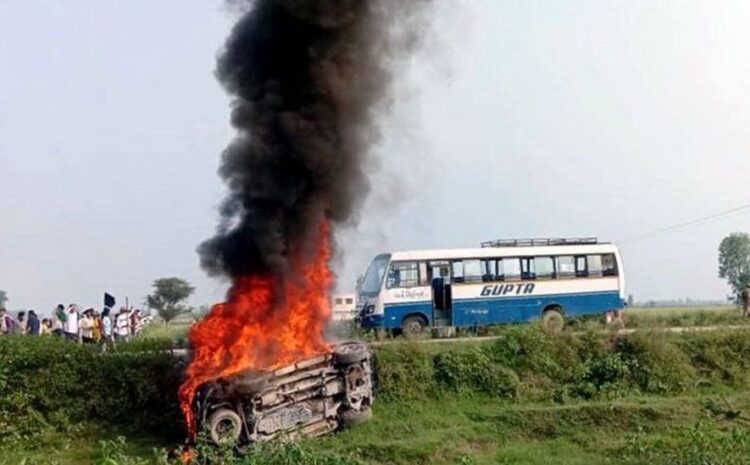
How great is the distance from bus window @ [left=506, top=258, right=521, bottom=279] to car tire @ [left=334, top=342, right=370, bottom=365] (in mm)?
11687

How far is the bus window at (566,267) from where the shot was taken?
30.1 meters

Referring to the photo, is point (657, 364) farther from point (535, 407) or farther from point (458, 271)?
point (458, 271)

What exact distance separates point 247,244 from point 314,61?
13.6 ft

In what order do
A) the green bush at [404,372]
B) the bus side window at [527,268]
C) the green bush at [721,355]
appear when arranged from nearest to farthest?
the green bush at [404,372], the green bush at [721,355], the bus side window at [527,268]

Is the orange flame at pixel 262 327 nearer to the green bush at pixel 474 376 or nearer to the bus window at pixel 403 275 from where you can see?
the green bush at pixel 474 376

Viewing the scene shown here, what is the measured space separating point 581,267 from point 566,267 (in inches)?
23.2

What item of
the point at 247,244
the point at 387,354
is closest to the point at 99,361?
the point at 247,244

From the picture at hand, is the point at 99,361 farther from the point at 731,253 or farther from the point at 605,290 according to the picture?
the point at 731,253

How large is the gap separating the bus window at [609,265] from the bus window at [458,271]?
5.22m

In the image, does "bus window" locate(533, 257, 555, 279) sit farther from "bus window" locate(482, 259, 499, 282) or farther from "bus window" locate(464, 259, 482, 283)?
"bus window" locate(464, 259, 482, 283)

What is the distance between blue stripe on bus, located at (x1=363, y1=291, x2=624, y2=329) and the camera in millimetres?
28562

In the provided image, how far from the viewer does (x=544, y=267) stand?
30.0m

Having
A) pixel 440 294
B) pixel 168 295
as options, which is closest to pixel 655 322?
pixel 440 294

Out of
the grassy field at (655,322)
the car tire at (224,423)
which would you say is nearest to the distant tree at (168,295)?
the grassy field at (655,322)
